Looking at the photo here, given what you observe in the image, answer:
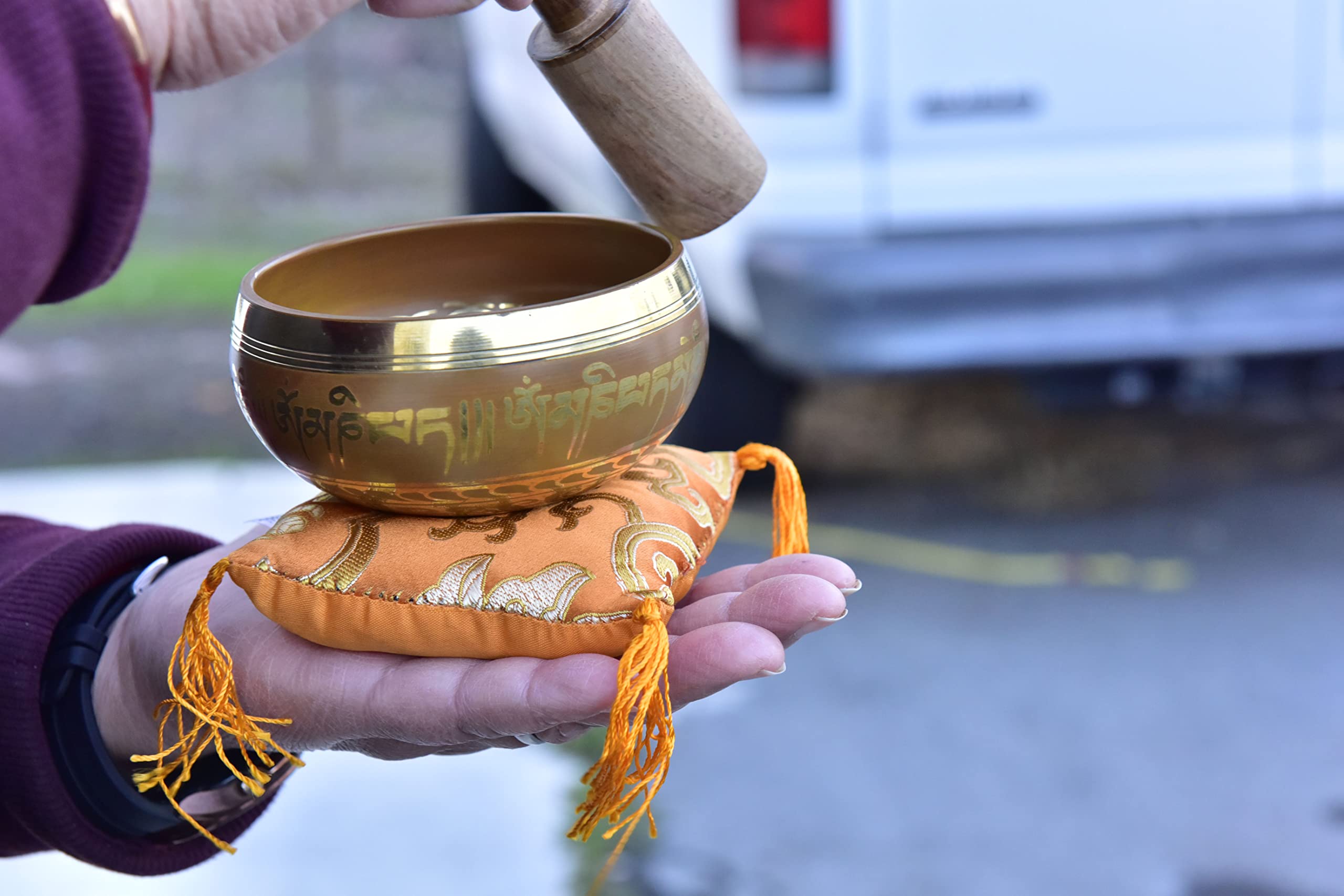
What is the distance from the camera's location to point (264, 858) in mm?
2307

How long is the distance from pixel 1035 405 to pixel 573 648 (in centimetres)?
344

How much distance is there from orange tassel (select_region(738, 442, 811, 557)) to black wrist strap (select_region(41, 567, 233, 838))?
524 millimetres

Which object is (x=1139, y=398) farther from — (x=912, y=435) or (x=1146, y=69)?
(x=912, y=435)

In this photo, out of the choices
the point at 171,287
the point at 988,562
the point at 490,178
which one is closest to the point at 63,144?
the point at 988,562

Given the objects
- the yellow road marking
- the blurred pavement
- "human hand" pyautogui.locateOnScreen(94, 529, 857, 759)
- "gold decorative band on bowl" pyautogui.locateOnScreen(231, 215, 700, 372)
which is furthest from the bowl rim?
the yellow road marking

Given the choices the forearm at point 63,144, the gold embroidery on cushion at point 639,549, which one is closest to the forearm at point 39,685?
the forearm at point 63,144

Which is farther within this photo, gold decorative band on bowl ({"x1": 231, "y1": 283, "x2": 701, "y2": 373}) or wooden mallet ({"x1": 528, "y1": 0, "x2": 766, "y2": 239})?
wooden mallet ({"x1": 528, "y1": 0, "x2": 766, "y2": 239})

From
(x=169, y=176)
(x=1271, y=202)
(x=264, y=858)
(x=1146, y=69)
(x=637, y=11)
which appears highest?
(x=637, y=11)

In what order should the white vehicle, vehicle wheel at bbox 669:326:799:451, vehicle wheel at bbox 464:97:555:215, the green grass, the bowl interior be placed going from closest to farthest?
1. the bowl interior
2. the white vehicle
3. vehicle wheel at bbox 669:326:799:451
4. vehicle wheel at bbox 464:97:555:215
5. the green grass

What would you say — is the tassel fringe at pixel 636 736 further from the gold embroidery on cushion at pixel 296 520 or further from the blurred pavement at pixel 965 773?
the blurred pavement at pixel 965 773

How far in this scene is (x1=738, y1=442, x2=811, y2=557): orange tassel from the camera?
1.17 m

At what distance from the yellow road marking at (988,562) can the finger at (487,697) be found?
7.37 ft

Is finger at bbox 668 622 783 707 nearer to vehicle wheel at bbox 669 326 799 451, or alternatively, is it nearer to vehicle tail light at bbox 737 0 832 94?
vehicle tail light at bbox 737 0 832 94

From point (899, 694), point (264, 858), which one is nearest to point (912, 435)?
point (899, 694)
